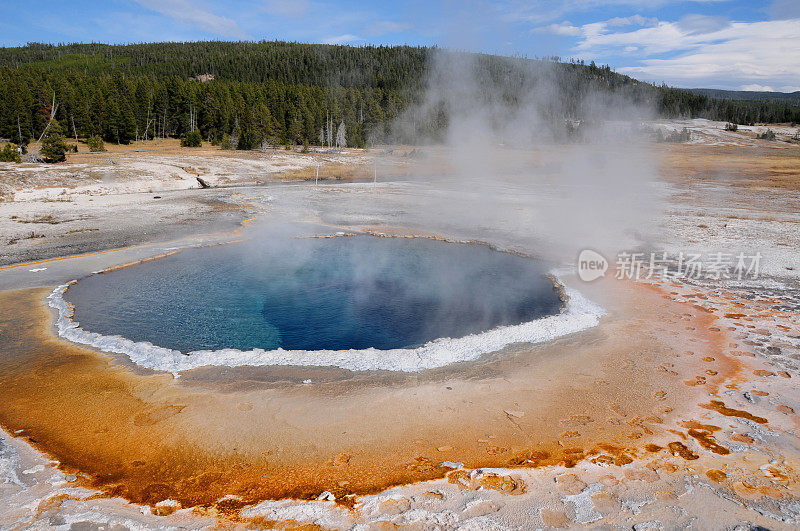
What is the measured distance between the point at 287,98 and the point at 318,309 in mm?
34040

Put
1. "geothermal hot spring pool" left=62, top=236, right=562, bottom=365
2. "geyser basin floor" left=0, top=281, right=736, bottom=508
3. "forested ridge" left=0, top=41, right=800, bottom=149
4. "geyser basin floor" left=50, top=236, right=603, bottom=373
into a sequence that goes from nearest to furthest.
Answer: "geyser basin floor" left=0, top=281, right=736, bottom=508
"geyser basin floor" left=50, top=236, right=603, bottom=373
"geothermal hot spring pool" left=62, top=236, right=562, bottom=365
"forested ridge" left=0, top=41, right=800, bottom=149

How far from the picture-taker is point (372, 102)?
120 feet

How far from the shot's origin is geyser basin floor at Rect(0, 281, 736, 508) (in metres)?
2.93

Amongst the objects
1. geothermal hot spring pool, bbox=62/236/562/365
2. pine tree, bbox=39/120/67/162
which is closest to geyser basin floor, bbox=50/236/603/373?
geothermal hot spring pool, bbox=62/236/562/365

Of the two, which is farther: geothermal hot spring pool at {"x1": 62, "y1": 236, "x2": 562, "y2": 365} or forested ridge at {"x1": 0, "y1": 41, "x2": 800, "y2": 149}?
forested ridge at {"x1": 0, "y1": 41, "x2": 800, "y2": 149}

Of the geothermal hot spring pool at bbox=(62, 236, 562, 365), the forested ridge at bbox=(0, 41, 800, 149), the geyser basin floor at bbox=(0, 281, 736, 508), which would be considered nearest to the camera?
the geyser basin floor at bbox=(0, 281, 736, 508)

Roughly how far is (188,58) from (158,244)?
6102 cm

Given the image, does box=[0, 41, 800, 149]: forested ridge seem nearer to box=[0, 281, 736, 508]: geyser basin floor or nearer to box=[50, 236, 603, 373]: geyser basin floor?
box=[50, 236, 603, 373]: geyser basin floor

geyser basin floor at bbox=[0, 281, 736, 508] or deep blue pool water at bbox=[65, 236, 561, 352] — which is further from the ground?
deep blue pool water at bbox=[65, 236, 561, 352]

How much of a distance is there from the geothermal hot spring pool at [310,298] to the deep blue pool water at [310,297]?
0.01 m

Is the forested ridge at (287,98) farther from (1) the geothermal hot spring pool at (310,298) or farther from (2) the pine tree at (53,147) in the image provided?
(2) the pine tree at (53,147)

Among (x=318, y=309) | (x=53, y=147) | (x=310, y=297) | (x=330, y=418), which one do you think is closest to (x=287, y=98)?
(x=53, y=147)

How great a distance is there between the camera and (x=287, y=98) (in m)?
36.5

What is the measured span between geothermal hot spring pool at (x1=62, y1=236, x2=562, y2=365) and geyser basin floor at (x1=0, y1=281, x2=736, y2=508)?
0.87 meters
